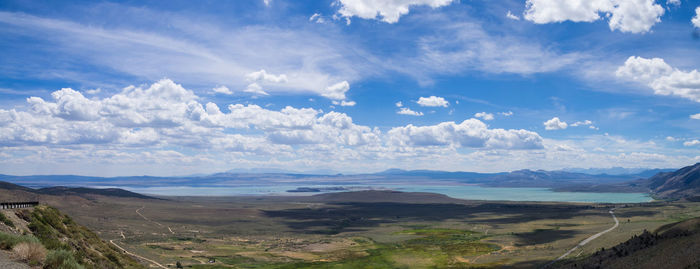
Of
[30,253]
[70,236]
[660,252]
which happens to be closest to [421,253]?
[660,252]

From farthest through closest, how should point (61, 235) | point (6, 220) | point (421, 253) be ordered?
point (421, 253)
point (61, 235)
point (6, 220)

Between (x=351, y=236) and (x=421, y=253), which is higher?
(x=421, y=253)

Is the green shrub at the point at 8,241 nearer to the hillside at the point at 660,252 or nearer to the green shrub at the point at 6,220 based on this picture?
the green shrub at the point at 6,220

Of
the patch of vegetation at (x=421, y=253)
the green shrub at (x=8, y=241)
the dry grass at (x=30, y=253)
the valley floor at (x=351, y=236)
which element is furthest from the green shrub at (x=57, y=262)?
the patch of vegetation at (x=421, y=253)

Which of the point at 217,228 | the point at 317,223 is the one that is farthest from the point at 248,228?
the point at 317,223

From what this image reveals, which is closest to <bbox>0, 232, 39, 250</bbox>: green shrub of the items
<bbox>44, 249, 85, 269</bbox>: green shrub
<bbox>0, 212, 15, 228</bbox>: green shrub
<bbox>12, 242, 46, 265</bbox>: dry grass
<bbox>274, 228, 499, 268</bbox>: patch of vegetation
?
<bbox>12, 242, 46, 265</bbox>: dry grass

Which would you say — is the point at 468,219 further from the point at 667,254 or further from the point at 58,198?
the point at 58,198

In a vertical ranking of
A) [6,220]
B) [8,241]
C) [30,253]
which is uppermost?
[6,220]

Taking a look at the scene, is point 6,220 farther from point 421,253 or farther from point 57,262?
point 421,253
